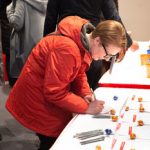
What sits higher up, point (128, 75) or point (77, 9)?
point (77, 9)

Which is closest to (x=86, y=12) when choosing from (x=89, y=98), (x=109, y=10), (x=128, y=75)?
(x=109, y=10)

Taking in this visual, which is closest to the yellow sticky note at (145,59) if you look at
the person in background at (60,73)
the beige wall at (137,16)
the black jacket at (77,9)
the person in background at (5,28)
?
Result: the black jacket at (77,9)

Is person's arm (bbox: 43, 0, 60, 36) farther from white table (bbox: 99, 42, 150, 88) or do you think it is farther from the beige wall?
the beige wall

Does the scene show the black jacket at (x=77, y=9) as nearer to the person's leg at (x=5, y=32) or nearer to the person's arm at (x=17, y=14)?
the person's arm at (x=17, y=14)

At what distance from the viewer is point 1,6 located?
3895mm

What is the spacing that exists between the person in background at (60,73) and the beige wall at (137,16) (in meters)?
2.80

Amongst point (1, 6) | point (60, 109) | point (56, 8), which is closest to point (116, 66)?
point (56, 8)

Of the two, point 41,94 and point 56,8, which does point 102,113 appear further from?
point 56,8

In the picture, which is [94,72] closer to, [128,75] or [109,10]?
[128,75]

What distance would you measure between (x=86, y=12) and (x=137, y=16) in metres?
2.19

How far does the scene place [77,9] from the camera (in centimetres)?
233

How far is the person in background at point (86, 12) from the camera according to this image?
233 centimetres

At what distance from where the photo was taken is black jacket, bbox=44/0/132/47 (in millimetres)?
2324

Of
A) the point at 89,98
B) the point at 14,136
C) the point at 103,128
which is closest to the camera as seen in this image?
the point at 103,128
